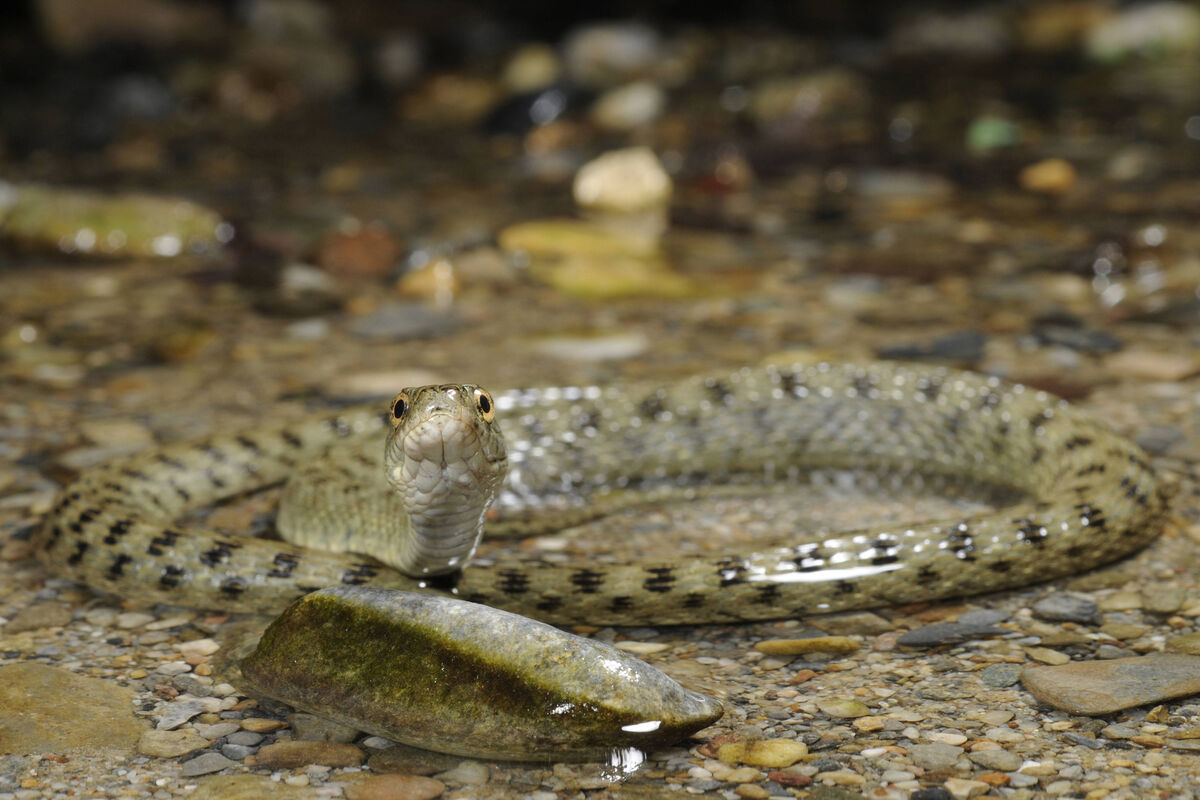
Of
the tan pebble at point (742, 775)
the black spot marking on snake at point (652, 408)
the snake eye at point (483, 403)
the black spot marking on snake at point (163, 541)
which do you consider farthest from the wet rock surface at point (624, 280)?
the snake eye at point (483, 403)

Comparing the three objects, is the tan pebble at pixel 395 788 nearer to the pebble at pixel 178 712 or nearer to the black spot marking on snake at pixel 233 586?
the pebble at pixel 178 712

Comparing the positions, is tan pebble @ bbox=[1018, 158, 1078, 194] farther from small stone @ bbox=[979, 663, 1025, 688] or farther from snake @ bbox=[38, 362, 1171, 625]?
small stone @ bbox=[979, 663, 1025, 688]

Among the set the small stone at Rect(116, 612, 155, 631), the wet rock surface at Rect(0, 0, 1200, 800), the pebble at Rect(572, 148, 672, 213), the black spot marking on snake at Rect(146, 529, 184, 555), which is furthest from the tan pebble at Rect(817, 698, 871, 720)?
the pebble at Rect(572, 148, 672, 213)

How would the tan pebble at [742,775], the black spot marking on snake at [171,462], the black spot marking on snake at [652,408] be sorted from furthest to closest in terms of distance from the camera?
the black spot marking on snake at [652,408]
the black spot marking on snake at [171,462]
the tan pebble at [742,775]

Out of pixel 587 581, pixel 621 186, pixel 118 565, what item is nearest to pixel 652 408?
pixel 587 581

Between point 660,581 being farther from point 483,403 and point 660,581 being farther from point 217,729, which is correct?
point 217,729

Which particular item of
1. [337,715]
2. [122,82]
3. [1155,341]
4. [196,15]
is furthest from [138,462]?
[196,15]

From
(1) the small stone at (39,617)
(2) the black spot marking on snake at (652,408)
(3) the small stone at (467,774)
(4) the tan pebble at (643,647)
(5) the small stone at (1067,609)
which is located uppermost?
(2) the black spot marking on snake at (652,408)

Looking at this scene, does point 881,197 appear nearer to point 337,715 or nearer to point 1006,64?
point 1006,64
